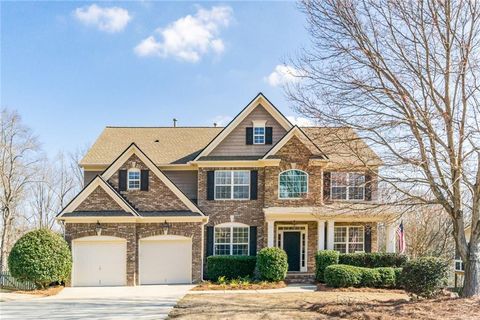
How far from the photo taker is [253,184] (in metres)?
22.3

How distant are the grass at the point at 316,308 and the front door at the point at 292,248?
262 inches

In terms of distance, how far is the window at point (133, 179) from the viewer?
2162 centimetres

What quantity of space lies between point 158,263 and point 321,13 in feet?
45.1

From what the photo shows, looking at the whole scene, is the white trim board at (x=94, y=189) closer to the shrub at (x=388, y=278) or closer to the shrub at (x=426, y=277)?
the shrub at (x=388, y=278)

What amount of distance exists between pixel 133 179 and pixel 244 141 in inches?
233

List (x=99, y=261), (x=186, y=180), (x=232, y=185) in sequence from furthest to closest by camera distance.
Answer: (x=186, y=180) → (x=232, y=185) → (x=99, y=261)

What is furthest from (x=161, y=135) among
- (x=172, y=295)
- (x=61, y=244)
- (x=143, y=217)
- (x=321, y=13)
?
(x=321, y=13)

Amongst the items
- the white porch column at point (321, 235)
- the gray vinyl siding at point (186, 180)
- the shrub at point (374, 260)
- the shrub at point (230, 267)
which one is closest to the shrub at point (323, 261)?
the shrub at point (374, 260)

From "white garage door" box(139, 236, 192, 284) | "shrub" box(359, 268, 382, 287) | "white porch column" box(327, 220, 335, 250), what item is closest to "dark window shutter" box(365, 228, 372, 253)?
"white porch column" box(327, 220, 335, 250)

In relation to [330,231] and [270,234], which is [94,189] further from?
[330,231]

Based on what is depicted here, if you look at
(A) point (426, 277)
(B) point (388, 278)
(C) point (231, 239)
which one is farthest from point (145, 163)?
(A) point (426, 277)

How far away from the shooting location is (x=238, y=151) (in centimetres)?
2264

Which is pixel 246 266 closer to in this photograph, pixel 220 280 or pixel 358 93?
pixel 220 280

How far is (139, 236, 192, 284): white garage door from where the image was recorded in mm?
20859
